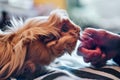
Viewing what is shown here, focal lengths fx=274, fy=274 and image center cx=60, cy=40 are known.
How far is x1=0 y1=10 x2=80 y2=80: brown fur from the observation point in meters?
0.59

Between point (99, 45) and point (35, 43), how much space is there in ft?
0.52

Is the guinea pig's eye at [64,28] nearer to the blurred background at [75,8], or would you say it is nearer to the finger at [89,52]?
the finger at [89,52]

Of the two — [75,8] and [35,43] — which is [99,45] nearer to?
[35,43]

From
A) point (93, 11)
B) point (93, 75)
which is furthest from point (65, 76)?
point (93, 11)

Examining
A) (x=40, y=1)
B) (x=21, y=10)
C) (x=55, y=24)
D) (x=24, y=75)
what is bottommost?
(x=24, y=75)

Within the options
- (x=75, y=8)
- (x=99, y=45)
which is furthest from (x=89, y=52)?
(x=75, y=8)

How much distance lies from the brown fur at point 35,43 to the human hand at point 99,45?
0.12ft

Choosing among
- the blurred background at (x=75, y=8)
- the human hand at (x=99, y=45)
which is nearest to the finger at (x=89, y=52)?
the human hand at (x=99, y=45)

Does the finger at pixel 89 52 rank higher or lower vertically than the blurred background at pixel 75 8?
lower

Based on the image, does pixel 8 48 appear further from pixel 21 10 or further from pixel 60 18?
pixel 21 10

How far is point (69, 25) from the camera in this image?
0.63 metres

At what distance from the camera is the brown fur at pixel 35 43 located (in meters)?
0.59

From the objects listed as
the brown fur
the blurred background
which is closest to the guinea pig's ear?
the brown fur

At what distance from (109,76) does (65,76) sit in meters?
0.10
